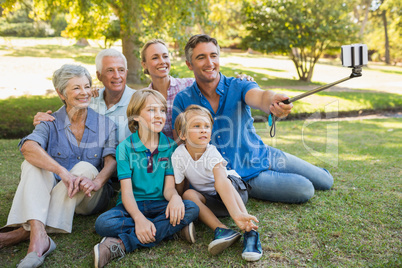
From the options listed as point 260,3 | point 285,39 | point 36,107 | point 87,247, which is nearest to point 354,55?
point 87,247

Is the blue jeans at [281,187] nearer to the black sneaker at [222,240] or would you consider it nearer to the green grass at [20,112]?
the black sneaker at [222,240]

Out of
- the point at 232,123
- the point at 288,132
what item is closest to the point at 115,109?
the point at 232,123

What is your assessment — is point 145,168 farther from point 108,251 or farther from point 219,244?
point 219,244

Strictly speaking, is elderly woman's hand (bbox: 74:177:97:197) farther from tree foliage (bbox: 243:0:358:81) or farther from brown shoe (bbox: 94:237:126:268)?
tree foliage (bbox: 243:0:358:81)

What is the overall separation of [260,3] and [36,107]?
929 centimetres

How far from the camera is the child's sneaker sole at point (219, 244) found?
232 cm

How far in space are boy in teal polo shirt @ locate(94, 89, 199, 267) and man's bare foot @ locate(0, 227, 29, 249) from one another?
1.86ft

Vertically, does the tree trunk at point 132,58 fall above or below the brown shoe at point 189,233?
above

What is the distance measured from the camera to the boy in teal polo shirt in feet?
7.98

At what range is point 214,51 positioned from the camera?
2.99m

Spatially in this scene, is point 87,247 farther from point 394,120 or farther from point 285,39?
point 285,39

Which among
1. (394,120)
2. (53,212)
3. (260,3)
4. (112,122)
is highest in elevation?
(260,3)

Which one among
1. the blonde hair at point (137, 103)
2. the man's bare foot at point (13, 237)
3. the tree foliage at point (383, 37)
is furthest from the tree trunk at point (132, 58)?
the tree foliage at point (383, 37)

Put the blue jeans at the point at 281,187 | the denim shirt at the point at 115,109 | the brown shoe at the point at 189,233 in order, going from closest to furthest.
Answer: the brown shoe at the point at 189,233 < the blue jeans at the point at 281,187 < the denim shirt at the point at 115,109
